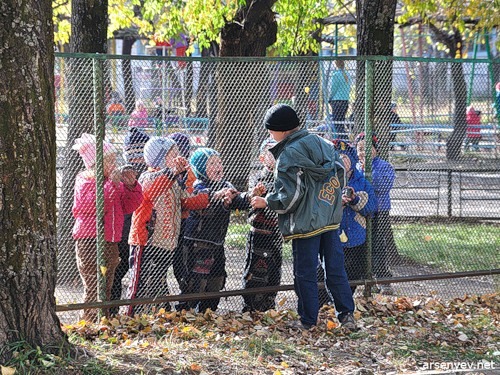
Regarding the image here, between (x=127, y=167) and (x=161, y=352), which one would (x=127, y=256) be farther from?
(x=161, y=352)

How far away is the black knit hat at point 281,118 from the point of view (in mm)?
6551

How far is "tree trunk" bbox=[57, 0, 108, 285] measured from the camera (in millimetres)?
6898

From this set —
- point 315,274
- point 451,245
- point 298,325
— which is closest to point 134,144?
point 315,274

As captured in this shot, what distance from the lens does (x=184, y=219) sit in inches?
283

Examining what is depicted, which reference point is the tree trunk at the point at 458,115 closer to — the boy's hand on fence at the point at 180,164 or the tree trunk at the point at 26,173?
the boy's hand on fence at the point at 180,164

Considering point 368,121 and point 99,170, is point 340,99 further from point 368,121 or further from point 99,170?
point 99,170

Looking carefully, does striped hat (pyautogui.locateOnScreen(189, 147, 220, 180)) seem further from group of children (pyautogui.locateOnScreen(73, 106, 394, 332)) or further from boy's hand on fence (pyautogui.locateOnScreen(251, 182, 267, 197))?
boy's hand on fence (pyautogui.locateOnScreen(251, 182, 267, 197))

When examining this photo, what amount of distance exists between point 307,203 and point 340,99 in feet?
11.8

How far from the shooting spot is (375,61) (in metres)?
7.74

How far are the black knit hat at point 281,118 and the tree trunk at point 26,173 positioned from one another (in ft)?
6.15

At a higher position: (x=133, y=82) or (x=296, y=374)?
(x=133, y=82)

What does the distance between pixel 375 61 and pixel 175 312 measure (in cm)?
287

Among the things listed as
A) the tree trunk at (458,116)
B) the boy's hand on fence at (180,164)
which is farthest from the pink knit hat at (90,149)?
the tree trunk at (458,116)

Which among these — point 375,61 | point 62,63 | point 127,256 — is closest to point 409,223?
point 375,61
